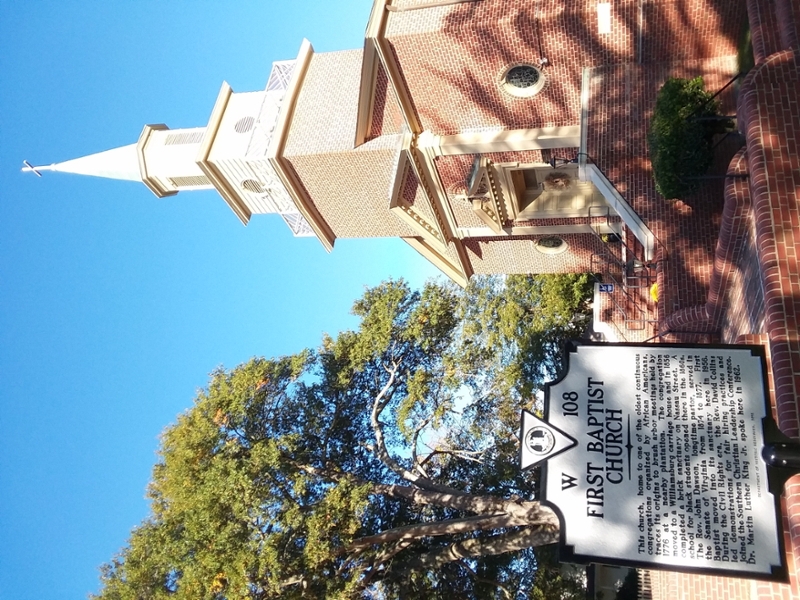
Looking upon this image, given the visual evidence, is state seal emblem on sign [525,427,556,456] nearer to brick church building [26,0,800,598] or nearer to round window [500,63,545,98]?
brick church building [26,0,800,598]

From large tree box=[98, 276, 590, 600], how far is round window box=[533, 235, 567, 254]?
4231 mm

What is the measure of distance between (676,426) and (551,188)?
564 inches

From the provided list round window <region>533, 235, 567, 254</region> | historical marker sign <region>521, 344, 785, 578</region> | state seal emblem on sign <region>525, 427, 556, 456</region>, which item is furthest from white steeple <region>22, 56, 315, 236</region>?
historical marker sign <region>521, 344, 785, 578</region>

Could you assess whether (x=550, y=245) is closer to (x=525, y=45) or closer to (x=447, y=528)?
(x=525, y=45)

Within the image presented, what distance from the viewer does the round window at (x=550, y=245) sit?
21.9 metres

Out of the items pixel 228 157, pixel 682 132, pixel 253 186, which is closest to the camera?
pixel 682 132

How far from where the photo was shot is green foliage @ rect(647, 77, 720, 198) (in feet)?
38.3

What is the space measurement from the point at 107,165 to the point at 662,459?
23880 millimetres

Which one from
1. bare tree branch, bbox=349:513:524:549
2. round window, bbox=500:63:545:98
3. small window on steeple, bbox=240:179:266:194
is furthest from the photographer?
small window on steeple, bbox=240:179:266:194

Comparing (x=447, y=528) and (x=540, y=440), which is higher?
(x=447, y=528)

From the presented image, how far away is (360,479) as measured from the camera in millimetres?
20281

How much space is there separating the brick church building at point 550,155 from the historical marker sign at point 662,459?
0.70 m

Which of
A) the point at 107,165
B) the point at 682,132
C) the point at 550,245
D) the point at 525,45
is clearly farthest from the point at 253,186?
the point at 682,132

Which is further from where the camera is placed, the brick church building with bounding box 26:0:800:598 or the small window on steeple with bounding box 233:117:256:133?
the small window on steeple with bounding box 233:117:256:133
